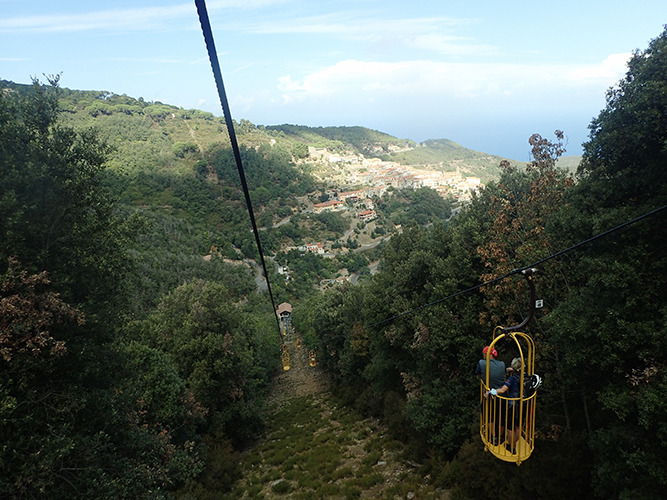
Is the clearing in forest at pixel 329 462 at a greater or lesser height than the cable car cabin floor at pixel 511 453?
lesser

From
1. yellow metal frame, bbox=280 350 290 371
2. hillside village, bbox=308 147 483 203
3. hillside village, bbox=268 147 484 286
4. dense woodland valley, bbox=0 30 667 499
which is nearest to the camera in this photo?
dense woodland valley, bbox=0 30 667 499

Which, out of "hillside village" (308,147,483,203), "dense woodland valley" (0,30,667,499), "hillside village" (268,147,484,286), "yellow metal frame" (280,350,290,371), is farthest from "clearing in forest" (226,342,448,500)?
"hillside village" (308,147,483,203)

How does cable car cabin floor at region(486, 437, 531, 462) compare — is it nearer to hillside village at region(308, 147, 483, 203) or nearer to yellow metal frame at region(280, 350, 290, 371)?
yellow metal frame at region(280, 350, 290, 371)

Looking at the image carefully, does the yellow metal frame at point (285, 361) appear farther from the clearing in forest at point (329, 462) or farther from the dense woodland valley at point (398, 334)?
the dense woodland valley at point (398, 334)

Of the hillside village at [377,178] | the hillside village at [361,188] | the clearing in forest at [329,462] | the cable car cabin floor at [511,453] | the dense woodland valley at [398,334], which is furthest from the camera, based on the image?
the hillside village at [377,178]

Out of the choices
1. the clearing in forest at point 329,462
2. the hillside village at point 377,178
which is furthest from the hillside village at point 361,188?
the clearing in forest at point 329,462

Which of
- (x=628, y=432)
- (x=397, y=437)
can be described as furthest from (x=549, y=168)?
(x=397, y=437)

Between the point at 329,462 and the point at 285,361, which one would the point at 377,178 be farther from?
the point at 329,462

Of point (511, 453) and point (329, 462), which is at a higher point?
point (511, 453)

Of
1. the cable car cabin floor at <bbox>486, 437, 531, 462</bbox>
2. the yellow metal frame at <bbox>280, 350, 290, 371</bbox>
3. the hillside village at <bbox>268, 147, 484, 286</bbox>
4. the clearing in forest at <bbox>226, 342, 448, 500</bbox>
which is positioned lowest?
the hillside village at <bbox>268, 147, 484, 286</bbox>

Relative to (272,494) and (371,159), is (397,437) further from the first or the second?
(371,159)

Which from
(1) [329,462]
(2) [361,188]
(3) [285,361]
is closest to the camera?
(1) [329,462]

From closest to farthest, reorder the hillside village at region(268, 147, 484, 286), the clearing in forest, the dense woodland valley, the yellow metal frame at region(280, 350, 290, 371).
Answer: the dense woodland valley
the clearing in forest
the yellow metal frame at region(280, 350, 290, 371)
the hillside village at region(268, 147, 484, 286)

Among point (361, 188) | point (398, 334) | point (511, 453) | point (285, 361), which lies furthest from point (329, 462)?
point (361, 188)
